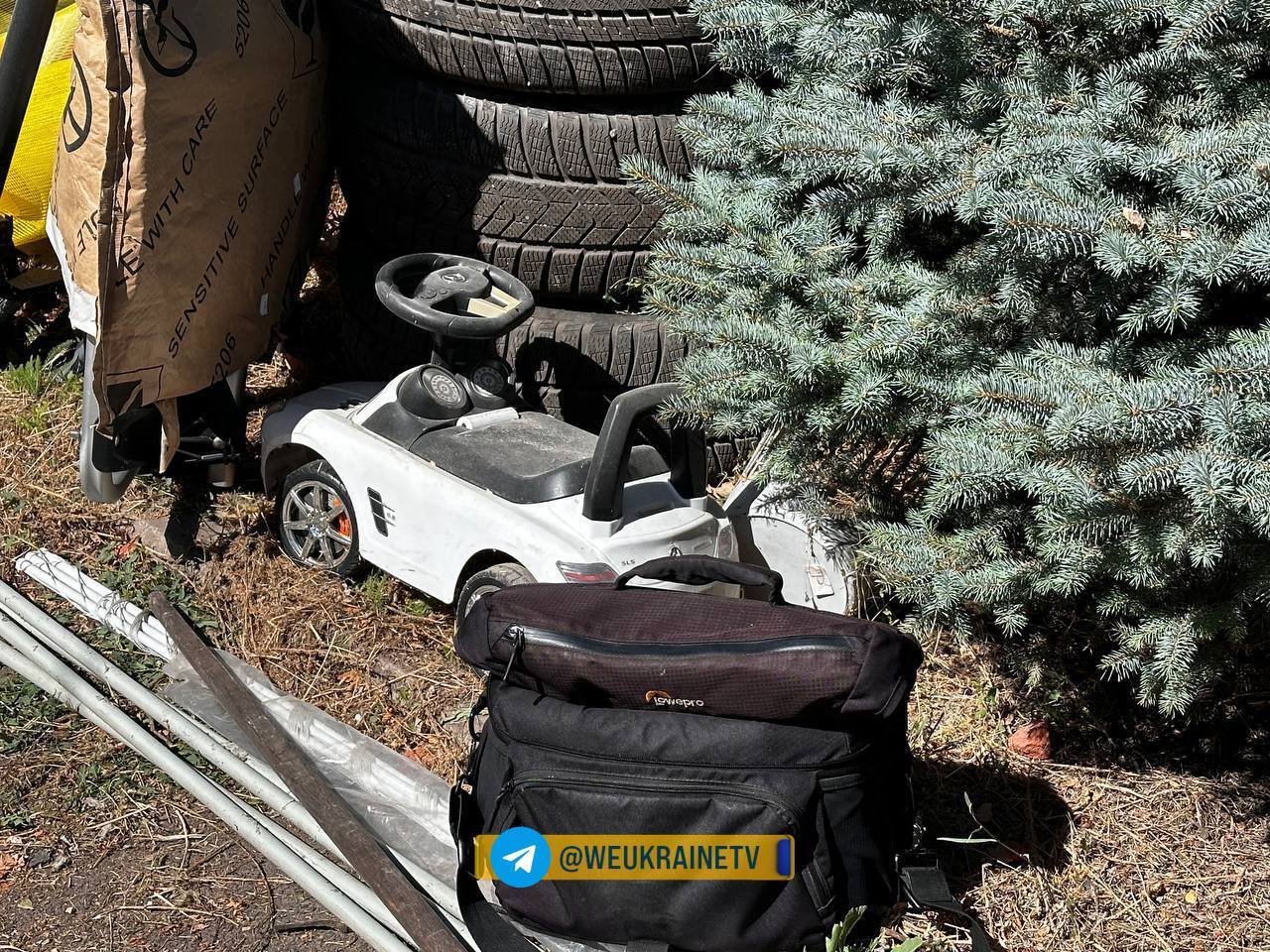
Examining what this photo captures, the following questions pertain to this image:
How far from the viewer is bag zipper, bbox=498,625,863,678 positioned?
205 cm

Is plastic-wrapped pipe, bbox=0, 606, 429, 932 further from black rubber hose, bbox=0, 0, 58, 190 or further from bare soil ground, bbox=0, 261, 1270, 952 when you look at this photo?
black rubber hose, bbox=0, 0, 58, 190

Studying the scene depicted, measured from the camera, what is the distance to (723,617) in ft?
7.18

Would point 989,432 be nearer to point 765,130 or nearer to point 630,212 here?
point 765,130

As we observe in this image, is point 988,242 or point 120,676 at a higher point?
point 988,242

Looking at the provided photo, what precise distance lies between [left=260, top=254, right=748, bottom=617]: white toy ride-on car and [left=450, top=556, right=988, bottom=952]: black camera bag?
0.41 metres

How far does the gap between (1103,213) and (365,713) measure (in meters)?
1.83

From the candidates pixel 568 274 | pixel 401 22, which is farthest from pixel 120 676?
pixel 401 22

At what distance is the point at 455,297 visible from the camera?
116 inches

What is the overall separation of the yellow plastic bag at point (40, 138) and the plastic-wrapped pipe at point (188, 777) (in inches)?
54.7

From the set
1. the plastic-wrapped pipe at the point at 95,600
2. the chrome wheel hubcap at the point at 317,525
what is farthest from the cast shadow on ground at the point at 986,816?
the plastic-wrapped pipe at the point at 95,600

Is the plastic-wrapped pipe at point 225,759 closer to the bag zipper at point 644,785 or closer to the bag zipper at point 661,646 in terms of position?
the bag zipper at point 644,785

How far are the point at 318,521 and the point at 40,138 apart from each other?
58.6 inches

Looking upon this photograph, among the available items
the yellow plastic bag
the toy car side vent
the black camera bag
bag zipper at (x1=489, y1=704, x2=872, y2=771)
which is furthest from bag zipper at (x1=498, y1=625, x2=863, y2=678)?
the yellow plastic bag

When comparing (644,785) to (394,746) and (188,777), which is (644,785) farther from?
(188,777)
